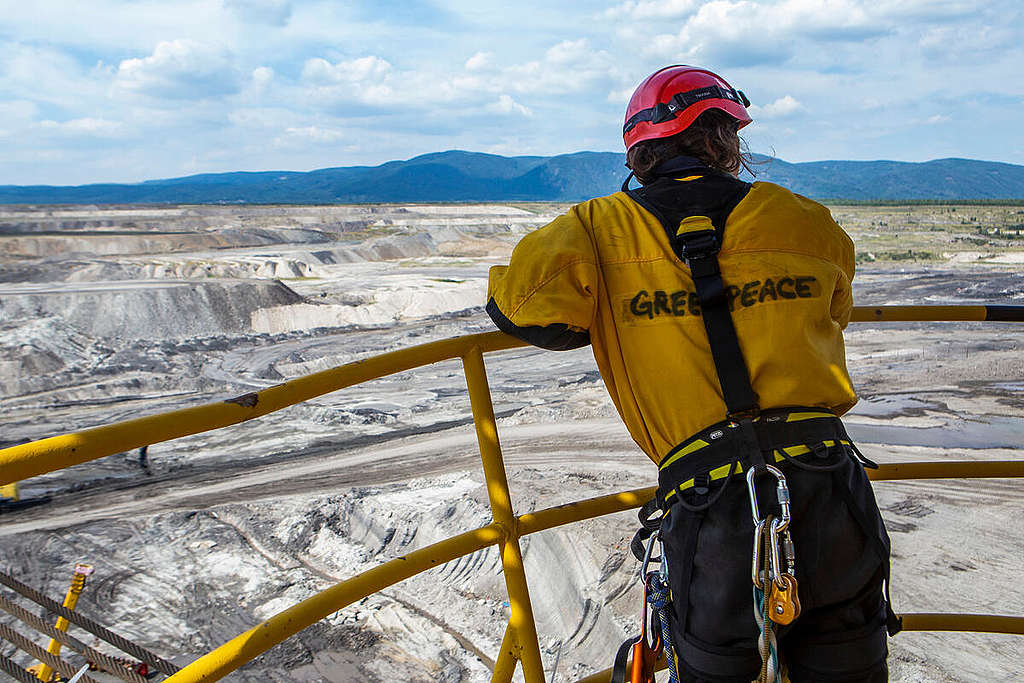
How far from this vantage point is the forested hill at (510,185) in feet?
485

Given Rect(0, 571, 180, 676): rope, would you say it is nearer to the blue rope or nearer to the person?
the blue rope

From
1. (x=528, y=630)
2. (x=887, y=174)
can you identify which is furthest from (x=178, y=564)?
(x=887, y=174)

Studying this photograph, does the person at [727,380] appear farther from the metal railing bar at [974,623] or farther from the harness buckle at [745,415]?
the metal railing bar at [974,623]

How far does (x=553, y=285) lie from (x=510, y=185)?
173 metres

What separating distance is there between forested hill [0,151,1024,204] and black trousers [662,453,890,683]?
14261 cm

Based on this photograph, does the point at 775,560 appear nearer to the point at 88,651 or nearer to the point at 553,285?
the point at 553,285

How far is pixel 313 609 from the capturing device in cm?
131

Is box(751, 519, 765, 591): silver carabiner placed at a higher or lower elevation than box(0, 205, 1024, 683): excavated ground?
higher

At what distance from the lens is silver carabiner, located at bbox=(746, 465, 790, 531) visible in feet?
4.19

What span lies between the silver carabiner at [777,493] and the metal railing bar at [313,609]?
0.57 metres

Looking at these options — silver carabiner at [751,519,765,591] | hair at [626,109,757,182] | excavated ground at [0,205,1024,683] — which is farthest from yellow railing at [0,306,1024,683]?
excavated ground at [0,205,1024,683]

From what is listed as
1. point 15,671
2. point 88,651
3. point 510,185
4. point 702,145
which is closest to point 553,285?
point 702,145

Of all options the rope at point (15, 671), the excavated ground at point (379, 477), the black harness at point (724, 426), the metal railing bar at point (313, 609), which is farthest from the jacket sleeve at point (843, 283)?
the excavated ground at point (379, 477)

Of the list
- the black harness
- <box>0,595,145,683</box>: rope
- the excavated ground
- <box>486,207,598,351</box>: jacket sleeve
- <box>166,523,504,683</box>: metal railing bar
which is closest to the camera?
<box>166,523,504,683</box>: metal railing bar
